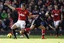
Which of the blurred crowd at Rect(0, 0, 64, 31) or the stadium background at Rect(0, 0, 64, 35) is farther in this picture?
the blurred crowd at Rect(0, 0, 64, 31)

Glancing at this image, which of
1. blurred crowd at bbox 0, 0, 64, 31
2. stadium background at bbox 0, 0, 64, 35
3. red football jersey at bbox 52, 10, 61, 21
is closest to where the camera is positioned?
red football jersey at bbox 52, 10, 61, 21

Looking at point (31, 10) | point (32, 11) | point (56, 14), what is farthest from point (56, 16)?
point (31, 10)

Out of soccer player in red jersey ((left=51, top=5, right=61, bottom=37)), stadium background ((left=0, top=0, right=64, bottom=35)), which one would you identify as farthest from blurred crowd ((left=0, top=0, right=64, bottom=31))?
soccer player in red jersey ((left=51, top=5, right=61, bottom=37))

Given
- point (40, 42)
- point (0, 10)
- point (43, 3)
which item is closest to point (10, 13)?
point (0, 10)

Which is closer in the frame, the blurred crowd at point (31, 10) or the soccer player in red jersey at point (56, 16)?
the soccer player in red jersey at point (56, 16)

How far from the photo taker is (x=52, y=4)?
21.1m

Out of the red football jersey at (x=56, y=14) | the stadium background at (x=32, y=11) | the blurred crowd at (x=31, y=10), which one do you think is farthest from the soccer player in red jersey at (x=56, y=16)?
the blurred crowd at (x=31, y=10)

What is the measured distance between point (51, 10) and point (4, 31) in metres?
3.68

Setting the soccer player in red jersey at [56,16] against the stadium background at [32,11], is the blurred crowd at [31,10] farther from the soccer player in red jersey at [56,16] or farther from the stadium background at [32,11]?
the soccer player in red jersey at [56,16]

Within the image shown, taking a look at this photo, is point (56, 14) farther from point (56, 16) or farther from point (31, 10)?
point (31, 10)

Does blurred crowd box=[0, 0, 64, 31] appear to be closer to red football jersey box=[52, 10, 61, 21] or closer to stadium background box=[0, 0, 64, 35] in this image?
stadium background box=[0, 0, 64, 35]

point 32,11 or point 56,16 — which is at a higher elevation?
point 32,11

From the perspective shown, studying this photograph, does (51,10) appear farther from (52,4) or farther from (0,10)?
(0,10)

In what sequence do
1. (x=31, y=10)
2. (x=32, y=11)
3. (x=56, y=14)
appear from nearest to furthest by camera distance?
(x=56, y=14) → (x=32, y=11) → (x=31, y=10)
